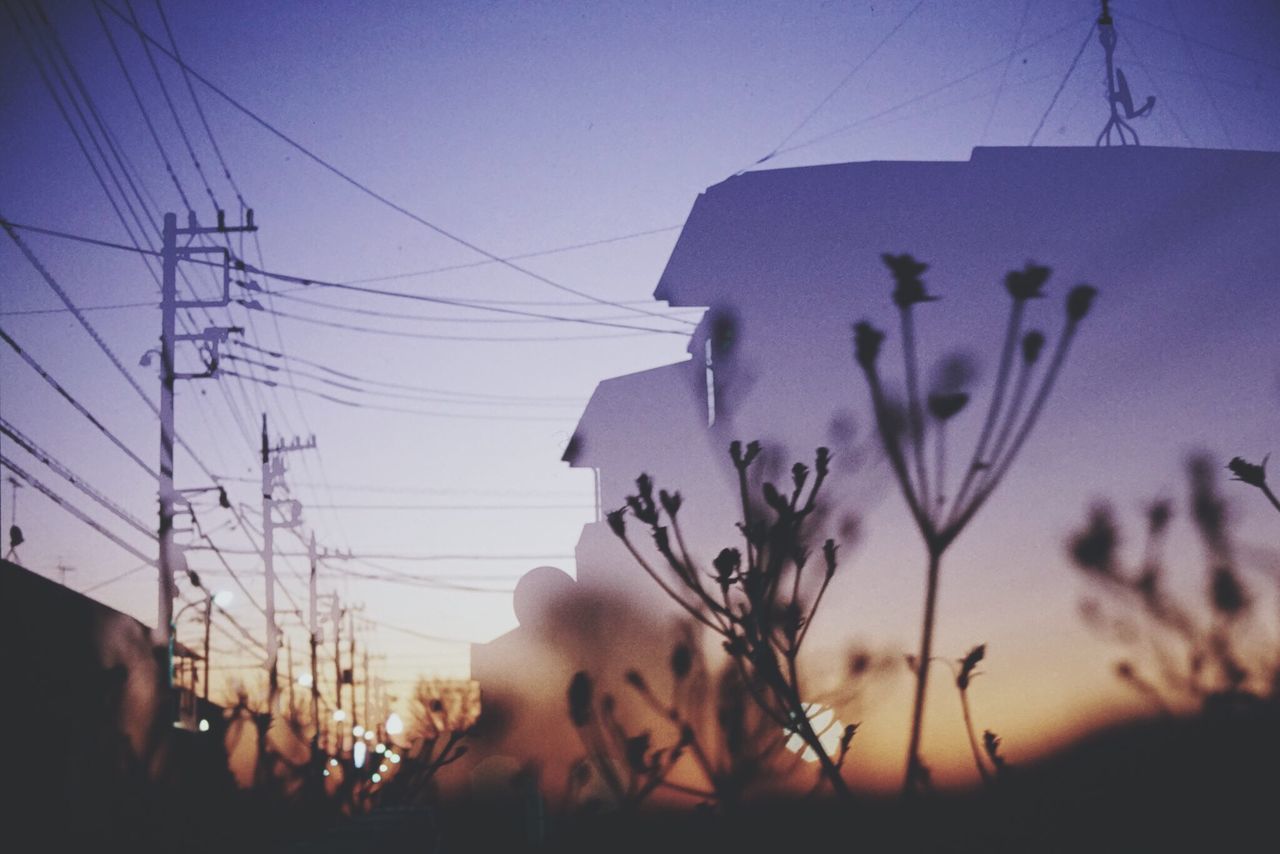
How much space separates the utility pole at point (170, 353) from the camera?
17.2 metres

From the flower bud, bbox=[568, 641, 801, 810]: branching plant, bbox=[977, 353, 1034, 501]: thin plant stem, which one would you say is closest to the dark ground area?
bbox=[568, 641, 801, 810]: branching plant

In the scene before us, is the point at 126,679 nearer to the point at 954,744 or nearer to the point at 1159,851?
the point at 954,744

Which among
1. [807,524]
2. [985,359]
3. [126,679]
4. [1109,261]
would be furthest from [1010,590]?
[126,679]

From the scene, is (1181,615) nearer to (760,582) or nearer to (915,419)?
(760,582)

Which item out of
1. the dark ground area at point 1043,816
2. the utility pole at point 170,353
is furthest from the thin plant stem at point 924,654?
the utility pole at point 170,353

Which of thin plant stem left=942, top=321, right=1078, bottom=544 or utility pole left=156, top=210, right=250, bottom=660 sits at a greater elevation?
utility pole left=156, top=210, right=250, bottom=660

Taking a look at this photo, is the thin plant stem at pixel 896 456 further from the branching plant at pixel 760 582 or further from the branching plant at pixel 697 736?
the branching plant at pixel 697 736

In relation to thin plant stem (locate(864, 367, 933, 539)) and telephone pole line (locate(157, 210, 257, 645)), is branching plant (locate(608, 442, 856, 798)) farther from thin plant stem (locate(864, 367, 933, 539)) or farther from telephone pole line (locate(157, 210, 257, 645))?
telephone pole line (locate(157, 210, 257, 645))

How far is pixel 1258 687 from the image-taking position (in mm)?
13531

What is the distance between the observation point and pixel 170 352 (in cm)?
1844

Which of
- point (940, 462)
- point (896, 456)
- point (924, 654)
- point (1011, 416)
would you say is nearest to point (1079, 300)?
point (1011, 416)

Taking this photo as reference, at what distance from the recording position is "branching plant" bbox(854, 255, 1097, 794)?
135 inches

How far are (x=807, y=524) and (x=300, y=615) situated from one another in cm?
3684

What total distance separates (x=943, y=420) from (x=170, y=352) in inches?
672
